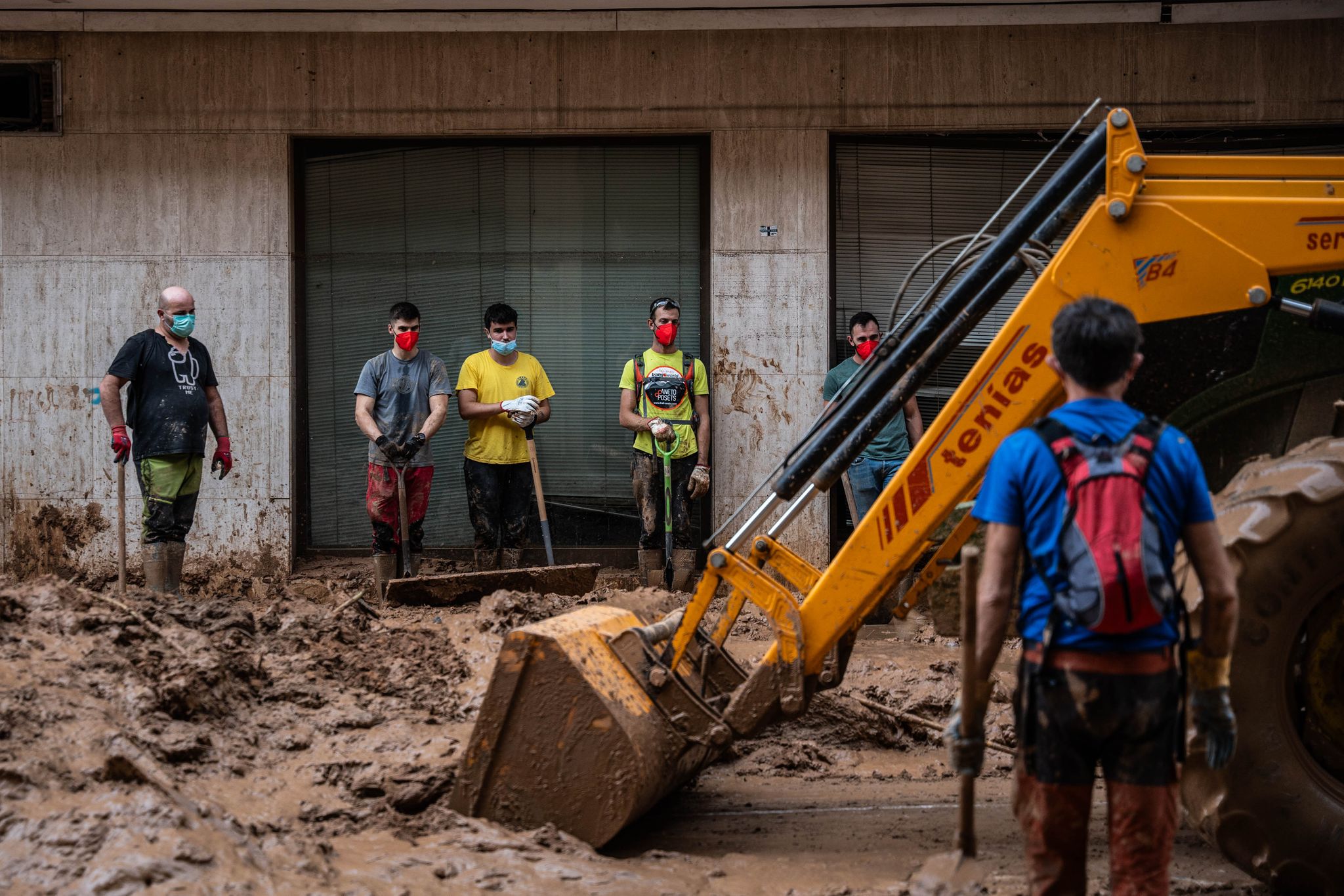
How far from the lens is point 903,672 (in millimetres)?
6824

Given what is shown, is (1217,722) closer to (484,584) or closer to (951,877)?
(951,877)

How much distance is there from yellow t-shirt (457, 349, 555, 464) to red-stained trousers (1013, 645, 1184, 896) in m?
6.18

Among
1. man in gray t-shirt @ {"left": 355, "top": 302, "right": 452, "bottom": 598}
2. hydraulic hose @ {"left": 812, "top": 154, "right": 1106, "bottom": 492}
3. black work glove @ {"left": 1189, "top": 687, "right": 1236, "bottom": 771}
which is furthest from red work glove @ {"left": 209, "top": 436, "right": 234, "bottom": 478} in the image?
black work glove @ {"left": 1189, "top": 687, "right": 1236, "bottom": 771}

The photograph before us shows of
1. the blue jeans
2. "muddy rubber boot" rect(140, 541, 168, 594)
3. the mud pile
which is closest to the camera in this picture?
Result: the mud pile

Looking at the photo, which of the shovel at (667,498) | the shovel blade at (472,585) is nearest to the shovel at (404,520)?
the shovel blade at (472,585)

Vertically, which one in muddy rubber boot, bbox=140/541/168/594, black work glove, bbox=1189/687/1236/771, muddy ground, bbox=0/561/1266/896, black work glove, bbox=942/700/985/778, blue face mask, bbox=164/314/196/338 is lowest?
muddy ground, bbox=0/561/1266/896

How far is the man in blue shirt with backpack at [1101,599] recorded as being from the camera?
3004mm

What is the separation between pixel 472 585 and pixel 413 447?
4.87 ft

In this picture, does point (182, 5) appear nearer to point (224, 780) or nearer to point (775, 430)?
point (775, 430)

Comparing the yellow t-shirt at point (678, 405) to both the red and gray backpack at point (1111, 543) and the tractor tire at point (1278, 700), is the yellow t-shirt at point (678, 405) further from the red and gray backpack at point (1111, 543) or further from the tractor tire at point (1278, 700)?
the red and gray backpack at point (1111, 543)

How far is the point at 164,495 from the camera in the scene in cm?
818

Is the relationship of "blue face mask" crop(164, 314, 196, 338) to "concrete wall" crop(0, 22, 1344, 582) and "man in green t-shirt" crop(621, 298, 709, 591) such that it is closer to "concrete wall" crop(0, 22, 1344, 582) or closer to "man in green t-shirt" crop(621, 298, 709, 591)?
"concrete wall" crop(0, 22, 1344, 582)

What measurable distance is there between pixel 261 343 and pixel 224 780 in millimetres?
5548

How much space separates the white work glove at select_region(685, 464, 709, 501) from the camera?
29.9ft
